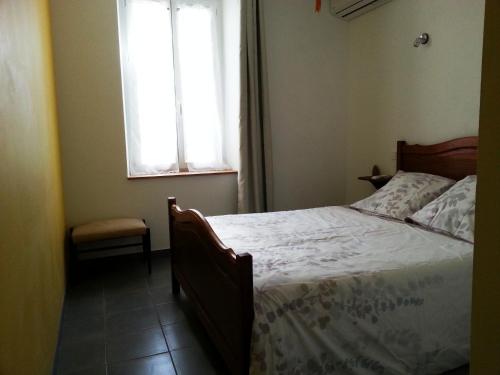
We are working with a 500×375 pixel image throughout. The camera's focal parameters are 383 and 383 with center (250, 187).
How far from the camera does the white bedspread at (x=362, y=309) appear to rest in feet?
4.83

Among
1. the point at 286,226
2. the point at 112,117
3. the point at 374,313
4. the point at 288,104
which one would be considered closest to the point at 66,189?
the point at 112,117

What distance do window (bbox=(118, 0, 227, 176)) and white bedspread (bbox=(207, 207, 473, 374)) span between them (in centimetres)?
199

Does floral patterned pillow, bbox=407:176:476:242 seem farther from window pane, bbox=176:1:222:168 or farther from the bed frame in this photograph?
window pane, bbox=176:1:222:168

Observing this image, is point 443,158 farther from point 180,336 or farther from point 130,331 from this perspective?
point 130,331

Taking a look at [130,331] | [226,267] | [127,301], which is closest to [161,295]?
[127,301]

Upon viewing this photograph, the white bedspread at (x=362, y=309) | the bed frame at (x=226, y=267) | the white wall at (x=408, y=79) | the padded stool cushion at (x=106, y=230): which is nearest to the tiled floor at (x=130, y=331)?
the bed frame at (x=226, y=267)

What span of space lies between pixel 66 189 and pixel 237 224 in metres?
1.63

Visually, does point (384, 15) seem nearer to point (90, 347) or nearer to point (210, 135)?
point (210, 135)

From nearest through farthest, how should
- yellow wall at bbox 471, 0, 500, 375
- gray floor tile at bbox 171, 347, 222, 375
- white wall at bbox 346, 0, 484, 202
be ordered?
yellow wall at bbox 471, 0, 500, 375
gray floor tile at bbox 171, 347, 222, 375
white wall at bbox 346, 0, 484, 202

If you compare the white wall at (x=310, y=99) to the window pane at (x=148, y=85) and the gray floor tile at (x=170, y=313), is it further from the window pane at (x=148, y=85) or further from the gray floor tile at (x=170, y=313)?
the gray floor tile at (x=170, y=313)

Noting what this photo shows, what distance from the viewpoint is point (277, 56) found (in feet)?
12.5

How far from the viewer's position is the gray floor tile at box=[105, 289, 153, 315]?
8.38 feet

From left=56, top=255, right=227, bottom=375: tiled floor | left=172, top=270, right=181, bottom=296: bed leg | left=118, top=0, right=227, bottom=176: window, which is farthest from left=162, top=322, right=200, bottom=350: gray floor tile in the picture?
left=118, top=0, right=227, bottom=176: window

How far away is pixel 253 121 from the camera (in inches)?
142
